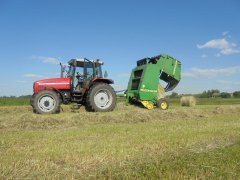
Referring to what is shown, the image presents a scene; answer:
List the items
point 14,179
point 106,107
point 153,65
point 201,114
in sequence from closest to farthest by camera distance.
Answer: point 14,179
point 106,107
point 201,114
point 153,65

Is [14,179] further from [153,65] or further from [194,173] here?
[153,65]

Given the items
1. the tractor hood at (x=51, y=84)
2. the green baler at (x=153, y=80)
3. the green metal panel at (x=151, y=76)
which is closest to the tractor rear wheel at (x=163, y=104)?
the green baler at (x=153, y=80)

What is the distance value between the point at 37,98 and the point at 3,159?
6.62m

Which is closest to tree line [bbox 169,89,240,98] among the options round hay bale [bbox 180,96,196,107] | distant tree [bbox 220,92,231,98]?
distant tree [bbox 220,92,231,98]

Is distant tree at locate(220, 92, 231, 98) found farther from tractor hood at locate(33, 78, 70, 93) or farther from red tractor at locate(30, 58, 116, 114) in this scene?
tractor hood at locate(33, 78, 70, 93)

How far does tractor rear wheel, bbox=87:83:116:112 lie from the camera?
1288cm

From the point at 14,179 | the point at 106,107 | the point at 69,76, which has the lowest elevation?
the point at 14,179

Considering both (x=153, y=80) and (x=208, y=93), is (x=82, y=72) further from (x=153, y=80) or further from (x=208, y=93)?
(x=208, y=93)

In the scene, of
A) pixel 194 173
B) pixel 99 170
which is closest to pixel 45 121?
pixel 99 170

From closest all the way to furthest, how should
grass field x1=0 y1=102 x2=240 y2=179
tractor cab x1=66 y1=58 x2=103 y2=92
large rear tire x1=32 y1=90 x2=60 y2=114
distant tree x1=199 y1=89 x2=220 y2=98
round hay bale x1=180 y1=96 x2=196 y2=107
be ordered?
grass field x1=0 y1=102 x2=240 y2=179 < large rear tire x1=32 y1=90 x2=60 y2=114 < tractor cab x1=66 y1=58 x2=103 y2=92 < round hay bale x1=180 y1=96 x2=196 y2=107 < distant tree x1=199 y1=89 x2=220 y2=98

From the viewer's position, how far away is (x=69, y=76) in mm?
13562

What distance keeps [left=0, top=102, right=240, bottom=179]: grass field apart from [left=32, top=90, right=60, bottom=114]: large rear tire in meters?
1.39

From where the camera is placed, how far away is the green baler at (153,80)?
15320mm

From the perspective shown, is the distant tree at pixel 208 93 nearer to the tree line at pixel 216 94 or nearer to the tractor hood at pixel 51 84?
the tree line at pixel 216 94
